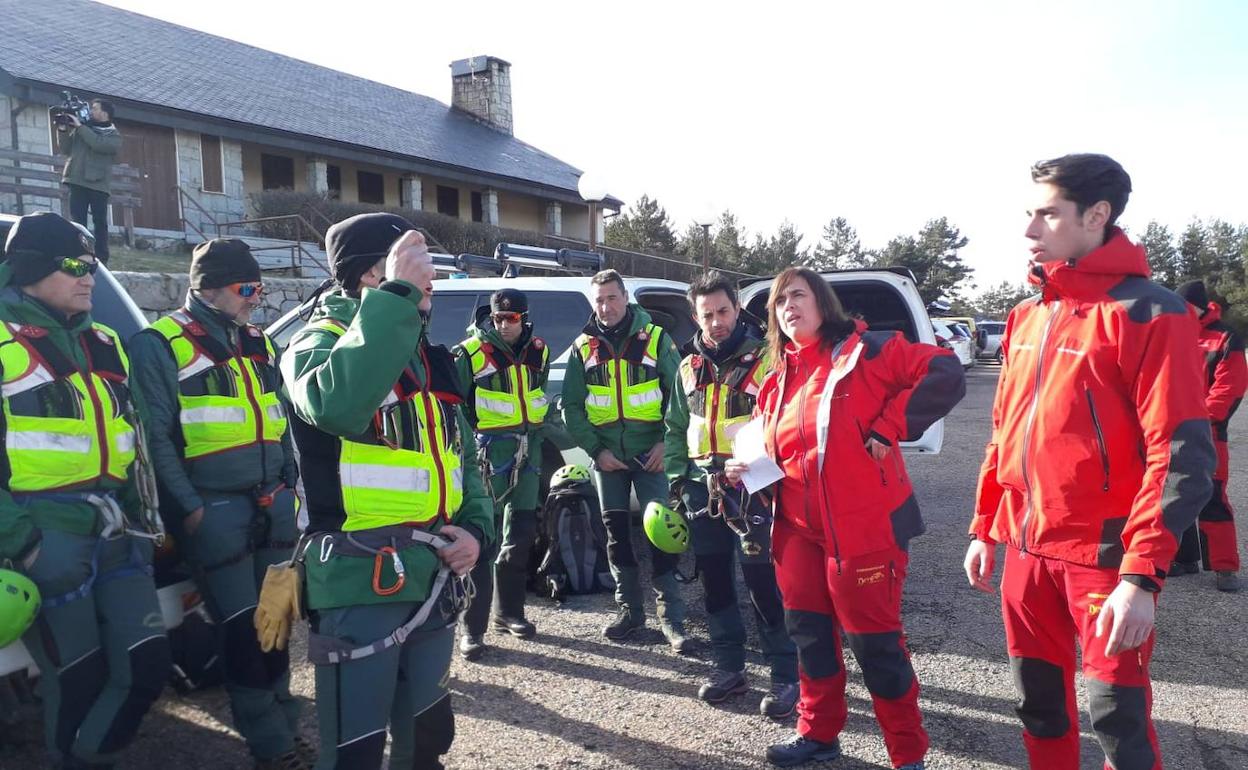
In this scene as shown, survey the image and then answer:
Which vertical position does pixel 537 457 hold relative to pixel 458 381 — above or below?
below

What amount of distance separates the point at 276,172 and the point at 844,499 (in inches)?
886

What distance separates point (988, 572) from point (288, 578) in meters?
2.19

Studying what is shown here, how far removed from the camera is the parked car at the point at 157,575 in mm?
2557

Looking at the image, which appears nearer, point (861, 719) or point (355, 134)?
point (861, 719)

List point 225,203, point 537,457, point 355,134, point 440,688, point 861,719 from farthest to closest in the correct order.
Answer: point 355,134, point 225,203, point 537,457, point 861,719, point 440,688

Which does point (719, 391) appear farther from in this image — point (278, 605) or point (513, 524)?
point (278, 605)

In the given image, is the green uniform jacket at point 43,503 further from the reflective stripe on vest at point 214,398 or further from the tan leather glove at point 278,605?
the tan leather glove at point 278,605

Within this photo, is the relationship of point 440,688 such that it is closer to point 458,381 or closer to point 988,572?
point 458,381

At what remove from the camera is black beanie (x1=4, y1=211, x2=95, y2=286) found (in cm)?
268

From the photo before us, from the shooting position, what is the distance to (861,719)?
3580 millimetres

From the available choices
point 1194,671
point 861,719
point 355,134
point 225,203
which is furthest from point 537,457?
point 355,134

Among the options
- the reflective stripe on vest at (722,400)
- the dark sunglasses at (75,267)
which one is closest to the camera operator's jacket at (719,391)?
the reflective stripe on vest at (722,400)

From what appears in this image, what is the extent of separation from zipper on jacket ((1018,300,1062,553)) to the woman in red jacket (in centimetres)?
56

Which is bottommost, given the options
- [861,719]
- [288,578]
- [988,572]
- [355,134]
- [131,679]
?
[861,719]
